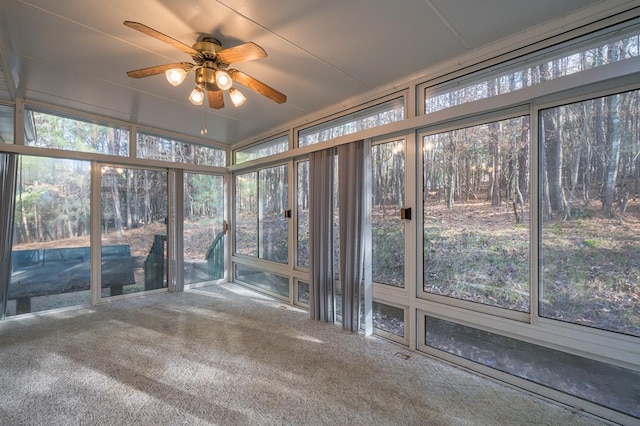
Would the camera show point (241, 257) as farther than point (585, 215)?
Yes

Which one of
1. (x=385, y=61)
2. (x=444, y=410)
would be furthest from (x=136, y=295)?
(x=385, y=61)

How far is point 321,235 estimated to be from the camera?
3.35 meters

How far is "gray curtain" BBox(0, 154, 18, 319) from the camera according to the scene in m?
3.21

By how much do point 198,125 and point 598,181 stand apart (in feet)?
14.9

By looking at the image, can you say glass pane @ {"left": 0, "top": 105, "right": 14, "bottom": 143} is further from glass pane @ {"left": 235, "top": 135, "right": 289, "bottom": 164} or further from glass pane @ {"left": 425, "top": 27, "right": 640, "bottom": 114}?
glass pane @ {"left": 425, "top": 27, "right": 640, "bottom": 114}

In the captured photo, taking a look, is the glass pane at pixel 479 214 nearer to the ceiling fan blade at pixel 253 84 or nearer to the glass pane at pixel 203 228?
the ceiling fan blade at pixel 253 84

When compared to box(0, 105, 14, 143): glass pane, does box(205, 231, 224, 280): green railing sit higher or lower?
lower

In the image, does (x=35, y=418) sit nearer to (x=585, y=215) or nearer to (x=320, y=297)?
(x=320, y=297)

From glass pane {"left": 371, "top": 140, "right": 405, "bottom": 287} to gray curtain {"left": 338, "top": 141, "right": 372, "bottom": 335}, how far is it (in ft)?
0.34

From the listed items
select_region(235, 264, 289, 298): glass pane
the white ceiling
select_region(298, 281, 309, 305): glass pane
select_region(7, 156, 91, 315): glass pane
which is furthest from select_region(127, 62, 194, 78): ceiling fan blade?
select_region(235, 264, 289, 298): glass pane

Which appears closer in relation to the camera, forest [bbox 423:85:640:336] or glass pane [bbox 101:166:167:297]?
forest [bbox 423:85:640:336]

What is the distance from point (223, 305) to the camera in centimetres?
391

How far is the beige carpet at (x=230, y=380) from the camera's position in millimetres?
1803

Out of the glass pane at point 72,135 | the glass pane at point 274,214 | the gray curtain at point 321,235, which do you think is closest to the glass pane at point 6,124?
the glass pane at point 72,135
